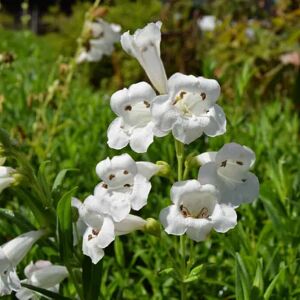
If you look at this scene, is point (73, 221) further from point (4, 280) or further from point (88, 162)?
point (88, 162)

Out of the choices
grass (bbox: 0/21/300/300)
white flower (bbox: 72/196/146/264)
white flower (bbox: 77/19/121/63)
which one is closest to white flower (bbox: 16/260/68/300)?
grass (bbox: 0/21/300/300)

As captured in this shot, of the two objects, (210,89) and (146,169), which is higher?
(210,89)

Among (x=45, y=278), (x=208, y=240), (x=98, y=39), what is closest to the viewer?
(x=45, y=278)

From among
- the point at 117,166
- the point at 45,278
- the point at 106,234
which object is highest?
the point at 117,166

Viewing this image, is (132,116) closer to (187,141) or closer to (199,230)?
(187,141)

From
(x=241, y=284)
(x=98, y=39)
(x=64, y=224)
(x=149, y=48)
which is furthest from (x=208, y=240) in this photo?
(x=98, y=39)

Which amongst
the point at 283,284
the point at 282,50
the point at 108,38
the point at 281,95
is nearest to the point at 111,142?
the point at 283,284

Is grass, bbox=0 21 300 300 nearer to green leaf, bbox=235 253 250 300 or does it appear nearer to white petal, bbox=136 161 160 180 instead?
green leaf, bbox=235 253 250 300
